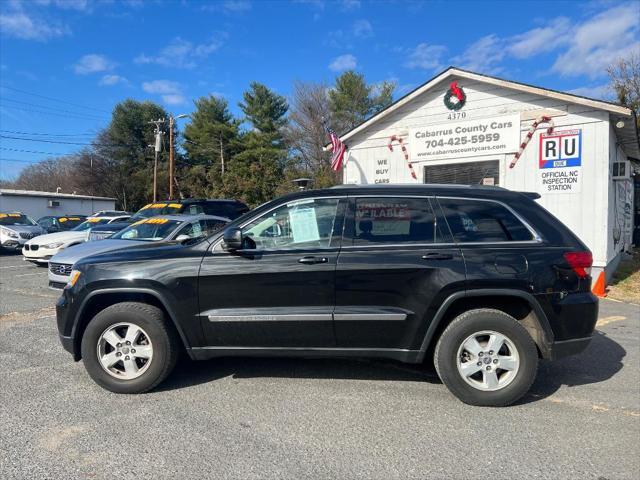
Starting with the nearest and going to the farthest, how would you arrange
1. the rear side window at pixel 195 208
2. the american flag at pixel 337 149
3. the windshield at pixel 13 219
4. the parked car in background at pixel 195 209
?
the american flag at pixel 337 149, the parked car in background at pixel 195 209, the rear side window at pixel 195 208, the windshield at pixel 13 219

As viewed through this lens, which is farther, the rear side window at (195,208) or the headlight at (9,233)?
the headlight at (9,233)

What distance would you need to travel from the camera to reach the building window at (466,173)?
1051cm

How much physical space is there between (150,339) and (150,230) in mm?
5428

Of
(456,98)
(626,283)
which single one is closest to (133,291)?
(456,98)

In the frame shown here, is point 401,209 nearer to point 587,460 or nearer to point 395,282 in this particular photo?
point 395,282

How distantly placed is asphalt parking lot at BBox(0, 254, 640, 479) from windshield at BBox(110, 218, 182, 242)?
12.8 ft

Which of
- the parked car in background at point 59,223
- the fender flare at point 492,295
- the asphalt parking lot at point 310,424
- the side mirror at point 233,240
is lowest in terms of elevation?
the asphalt parking lot at point 310,424

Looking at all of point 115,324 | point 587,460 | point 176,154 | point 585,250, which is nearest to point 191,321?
point 115,324

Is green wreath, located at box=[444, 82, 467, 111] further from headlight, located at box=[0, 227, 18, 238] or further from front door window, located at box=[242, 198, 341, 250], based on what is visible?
headlight, located at box=[0, 227, 18, 238]

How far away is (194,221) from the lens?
9117 millimetres

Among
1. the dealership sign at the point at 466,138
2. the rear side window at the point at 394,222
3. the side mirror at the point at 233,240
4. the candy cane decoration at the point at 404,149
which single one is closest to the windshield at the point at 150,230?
the side mirror at the point at 233,240

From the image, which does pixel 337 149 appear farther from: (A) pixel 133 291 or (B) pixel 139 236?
(A) pixel 133 291

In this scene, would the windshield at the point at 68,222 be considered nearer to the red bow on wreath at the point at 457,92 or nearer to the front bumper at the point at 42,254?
the front bumper at the point at 42,254

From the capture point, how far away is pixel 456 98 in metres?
10.9
